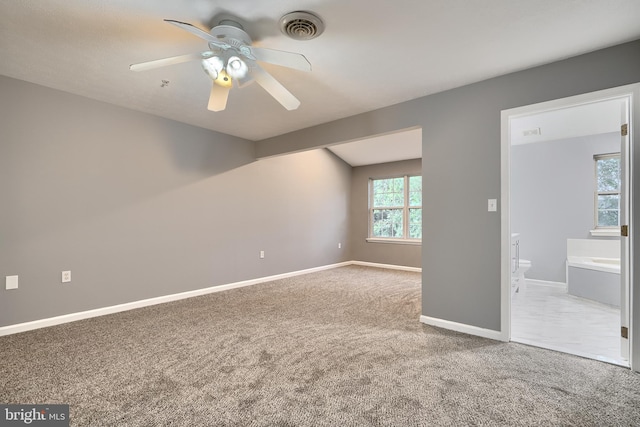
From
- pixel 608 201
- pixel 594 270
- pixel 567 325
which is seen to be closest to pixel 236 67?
pixel 567 325

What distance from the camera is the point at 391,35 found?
2.12 metres

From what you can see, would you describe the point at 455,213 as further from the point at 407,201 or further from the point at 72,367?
the point at 407,201

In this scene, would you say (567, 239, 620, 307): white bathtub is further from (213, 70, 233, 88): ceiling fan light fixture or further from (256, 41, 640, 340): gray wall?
(213, 70, 233, 88): ceiling fan light fixture

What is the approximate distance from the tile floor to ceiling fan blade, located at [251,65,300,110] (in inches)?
109

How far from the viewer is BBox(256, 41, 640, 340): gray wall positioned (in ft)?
8.39

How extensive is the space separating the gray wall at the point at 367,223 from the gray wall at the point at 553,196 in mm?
1876

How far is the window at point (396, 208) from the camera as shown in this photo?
665 centimetres

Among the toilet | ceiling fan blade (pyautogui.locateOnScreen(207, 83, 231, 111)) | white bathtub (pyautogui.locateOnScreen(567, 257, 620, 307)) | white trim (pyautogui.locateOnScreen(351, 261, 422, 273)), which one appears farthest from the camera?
white trim (pyautogui.locateOnScreen(351, 261, 422, 273))

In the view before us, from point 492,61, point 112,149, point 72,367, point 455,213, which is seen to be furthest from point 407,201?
point 72,367

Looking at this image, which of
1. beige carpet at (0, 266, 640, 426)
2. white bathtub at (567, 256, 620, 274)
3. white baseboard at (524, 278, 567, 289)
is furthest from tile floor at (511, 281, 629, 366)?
white baseboard at (524, 278, 567, 289)

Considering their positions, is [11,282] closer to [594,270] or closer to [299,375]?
[299,375]

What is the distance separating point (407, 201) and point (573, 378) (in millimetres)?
4869

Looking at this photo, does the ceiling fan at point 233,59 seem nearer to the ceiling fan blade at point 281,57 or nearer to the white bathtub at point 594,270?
the ceiling fan blade at point 281,57

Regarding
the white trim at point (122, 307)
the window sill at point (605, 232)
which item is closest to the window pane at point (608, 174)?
the window sill at point (605, 232)
